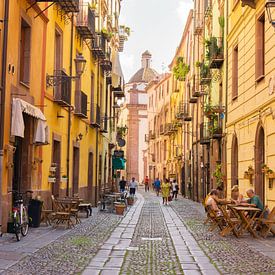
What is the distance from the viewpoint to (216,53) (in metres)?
26.2

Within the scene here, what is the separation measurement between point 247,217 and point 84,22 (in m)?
11.5

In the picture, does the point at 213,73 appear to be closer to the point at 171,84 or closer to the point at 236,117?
the point at 236,117

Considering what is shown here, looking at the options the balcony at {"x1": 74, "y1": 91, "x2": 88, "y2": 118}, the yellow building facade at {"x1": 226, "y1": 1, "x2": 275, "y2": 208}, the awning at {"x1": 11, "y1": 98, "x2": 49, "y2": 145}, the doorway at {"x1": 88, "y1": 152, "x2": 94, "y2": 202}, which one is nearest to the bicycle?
the awning at {"x1": 11, "y1": 98, "x2": 49, "y2": 145}

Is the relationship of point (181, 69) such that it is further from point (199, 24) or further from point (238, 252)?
point (238, 252)

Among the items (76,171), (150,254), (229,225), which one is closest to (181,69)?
(76,171)

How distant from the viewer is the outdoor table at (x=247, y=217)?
1467 centimetres

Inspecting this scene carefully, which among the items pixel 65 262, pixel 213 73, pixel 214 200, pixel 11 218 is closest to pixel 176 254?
pixel 65 262

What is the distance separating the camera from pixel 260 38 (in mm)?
17672

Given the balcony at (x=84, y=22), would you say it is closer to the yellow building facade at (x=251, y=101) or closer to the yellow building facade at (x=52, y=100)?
the yellow building facade at (x=52, y=100)

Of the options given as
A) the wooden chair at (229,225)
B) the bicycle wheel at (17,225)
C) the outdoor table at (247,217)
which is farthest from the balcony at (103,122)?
the bicycle wheel at (17,225)

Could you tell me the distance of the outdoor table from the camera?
1467cm

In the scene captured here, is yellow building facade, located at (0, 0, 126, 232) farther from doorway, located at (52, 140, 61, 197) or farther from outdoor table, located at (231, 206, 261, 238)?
outdoor table, located at (231, 206, 261, 238)

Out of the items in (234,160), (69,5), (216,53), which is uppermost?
(216,53)

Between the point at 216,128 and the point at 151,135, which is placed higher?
the point at 151,135
